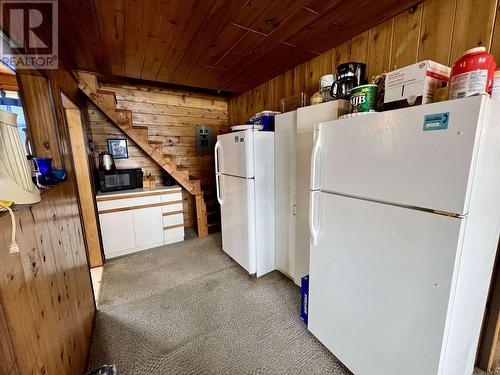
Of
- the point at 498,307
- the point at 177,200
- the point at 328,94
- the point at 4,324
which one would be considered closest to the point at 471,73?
the point at 328,94

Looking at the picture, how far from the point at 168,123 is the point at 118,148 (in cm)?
84

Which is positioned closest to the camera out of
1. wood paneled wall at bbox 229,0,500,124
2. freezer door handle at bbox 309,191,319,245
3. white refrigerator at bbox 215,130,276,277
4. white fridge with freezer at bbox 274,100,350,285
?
wood paneled wall at bbox 229,0,500,124

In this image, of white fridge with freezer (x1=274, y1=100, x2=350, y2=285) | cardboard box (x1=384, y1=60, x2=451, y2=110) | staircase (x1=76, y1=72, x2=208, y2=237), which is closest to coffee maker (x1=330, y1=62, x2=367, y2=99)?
white fridge with freezer (x1=274, y1=100, x2=350, y2=285)

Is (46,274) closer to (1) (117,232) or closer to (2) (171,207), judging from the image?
(1) (117,232)

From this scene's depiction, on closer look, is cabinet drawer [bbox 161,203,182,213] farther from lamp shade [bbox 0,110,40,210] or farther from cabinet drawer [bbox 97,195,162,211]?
lamp shade [bbox 0,110,40,210]

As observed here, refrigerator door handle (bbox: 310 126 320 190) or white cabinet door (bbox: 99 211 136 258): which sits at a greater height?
refrigerator door handle (bbox: 310 126 320 190)

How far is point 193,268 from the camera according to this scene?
2.52 meters

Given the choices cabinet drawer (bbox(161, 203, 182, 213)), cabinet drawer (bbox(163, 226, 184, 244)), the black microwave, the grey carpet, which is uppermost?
the black microwave

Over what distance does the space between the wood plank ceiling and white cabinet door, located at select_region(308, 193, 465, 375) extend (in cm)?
131

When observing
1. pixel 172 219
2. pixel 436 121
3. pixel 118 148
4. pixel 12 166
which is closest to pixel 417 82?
pixel 436 121

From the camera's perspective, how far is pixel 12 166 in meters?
0.77

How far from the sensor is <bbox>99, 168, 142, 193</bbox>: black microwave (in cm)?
279

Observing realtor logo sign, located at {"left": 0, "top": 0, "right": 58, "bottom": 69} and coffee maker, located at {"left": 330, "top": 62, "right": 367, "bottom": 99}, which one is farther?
coffee maker, located at {"left": 330, "top": 62, "right": 367, "bottom": 99}

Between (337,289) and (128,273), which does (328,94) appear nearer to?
(337,289)
